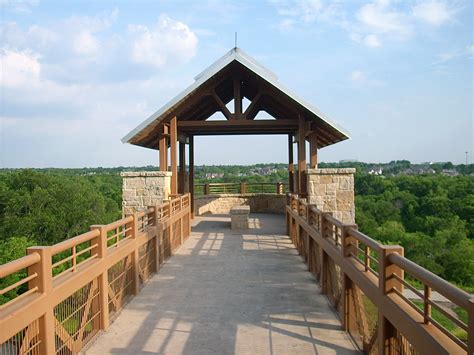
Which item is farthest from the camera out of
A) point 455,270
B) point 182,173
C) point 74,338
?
point 455,270

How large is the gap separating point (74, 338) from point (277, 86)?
311 inches

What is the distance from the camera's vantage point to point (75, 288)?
477cm

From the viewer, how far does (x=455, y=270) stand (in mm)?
39625

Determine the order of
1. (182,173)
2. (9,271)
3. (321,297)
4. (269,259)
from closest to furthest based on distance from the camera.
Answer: (9,271) < (321,297) < (269,259) < (182,173)

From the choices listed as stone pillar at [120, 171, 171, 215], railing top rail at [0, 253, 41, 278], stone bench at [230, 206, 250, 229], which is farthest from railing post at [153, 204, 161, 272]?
stone bench at [230, 206, 250, 229]

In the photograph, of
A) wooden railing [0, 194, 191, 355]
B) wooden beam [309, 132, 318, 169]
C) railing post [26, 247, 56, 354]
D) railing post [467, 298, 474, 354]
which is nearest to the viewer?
railing post [467, 298, 474, 354]

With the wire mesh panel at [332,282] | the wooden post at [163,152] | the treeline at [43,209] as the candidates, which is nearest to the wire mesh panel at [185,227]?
the wooden post at [163,152]

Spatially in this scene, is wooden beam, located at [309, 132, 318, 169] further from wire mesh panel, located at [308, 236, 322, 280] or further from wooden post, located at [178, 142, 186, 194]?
wooden post, located at [178, 142, 186, 194]

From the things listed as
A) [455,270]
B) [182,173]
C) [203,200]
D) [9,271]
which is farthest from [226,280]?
[455,270]

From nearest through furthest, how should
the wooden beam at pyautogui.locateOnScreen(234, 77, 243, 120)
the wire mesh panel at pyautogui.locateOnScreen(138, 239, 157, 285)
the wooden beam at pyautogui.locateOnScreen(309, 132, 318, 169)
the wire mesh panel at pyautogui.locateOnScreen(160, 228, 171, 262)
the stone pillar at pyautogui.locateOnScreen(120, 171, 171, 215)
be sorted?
the wire mesh panel at pyautogui.locateOnScreen(138, 239, 157, 285), the wire mesh panel at pyautogui.locateOnScreen(160, 228, 171, 262), the stone pillar at pyautogui.locateOnScreen(120, 171, 171, 215), the wooden beam at pyautogui.locateOnScreen(234, 77, 243, 120), the wooden beam at pyautogui.locateOnScreen(309, 132, 318, 169)

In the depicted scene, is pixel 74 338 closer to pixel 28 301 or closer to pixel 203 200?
pixel 28 301

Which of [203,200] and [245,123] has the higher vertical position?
[245,123]

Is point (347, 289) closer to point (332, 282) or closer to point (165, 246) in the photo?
point (332, 282)

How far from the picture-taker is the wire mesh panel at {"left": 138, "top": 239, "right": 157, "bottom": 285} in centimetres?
815
